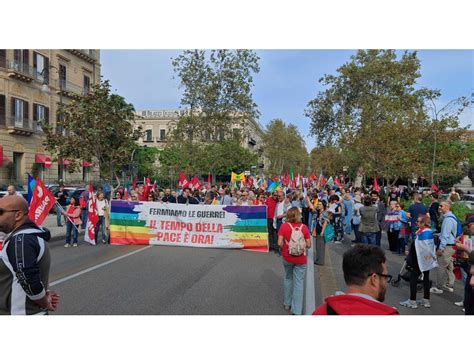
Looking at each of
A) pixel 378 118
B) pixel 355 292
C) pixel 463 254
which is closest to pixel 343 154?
pixel 378 118

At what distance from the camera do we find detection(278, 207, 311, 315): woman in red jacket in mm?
6059

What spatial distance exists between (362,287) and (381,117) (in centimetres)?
3821

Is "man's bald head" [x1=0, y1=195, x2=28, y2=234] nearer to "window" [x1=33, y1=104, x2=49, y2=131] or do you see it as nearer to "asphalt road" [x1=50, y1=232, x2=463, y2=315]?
"asphalt road" [x1=50, y1=232, x2=463, y2=315]

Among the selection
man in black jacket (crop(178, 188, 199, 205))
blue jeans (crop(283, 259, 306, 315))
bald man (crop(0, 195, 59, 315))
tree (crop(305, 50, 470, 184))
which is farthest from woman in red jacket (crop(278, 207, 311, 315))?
tree (crop(305, 50, 470, 184))

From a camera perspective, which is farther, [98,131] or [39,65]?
[39,65]

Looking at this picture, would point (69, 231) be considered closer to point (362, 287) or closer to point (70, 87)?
point (362, 287)

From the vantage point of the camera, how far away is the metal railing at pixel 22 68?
33219 millimetres

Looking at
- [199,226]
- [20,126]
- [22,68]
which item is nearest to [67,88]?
[22,68]

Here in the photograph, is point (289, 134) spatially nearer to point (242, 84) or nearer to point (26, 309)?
point (242, 84)

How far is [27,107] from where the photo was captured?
1399 inches

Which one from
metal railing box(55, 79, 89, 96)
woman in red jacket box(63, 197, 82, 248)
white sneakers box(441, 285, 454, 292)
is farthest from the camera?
metal railing box(55, 79, 89, 96)

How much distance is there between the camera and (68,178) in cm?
4116

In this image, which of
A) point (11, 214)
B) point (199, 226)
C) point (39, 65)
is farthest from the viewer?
point (39, 65)

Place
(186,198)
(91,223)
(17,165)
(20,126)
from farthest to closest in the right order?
(17,165) → (20,126) → (186,198) → (91,223)
